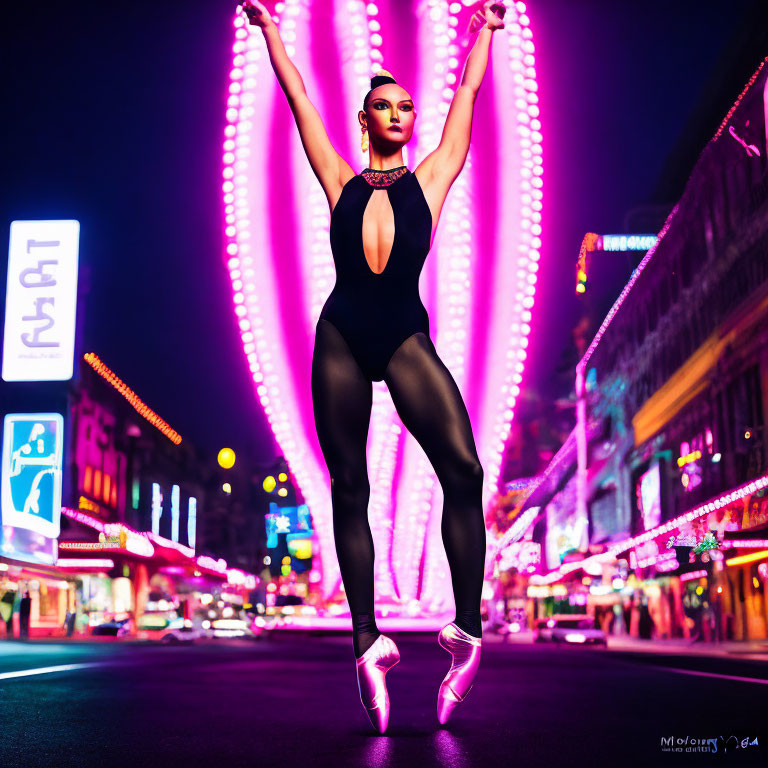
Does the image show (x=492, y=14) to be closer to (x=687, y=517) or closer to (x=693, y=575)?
(x=687, y=517)

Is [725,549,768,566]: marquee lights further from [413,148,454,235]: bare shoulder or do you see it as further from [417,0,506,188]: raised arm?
[413,148,454,235]: bare shoulder

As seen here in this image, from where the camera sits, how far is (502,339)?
472 inches

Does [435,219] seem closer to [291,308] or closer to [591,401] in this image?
[291,308]

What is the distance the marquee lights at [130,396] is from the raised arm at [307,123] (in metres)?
52.3

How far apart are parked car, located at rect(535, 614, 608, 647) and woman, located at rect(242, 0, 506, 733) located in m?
27.9

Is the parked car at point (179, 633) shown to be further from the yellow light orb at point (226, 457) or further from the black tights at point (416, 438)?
the black tights at point (416, 438)

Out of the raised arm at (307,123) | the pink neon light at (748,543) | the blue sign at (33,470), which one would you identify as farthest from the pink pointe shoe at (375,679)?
the blue sign at (33,470)

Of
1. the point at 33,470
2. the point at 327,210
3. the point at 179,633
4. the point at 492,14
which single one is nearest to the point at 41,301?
the point at 33,470

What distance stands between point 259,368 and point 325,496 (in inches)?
83.9

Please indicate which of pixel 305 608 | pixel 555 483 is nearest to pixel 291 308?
pixel 305 608

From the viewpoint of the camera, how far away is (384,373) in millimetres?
4516

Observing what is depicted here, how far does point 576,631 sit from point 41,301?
24.8 meters

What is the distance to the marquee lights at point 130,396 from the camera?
5728cm

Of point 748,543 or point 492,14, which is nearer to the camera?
point 492,14
